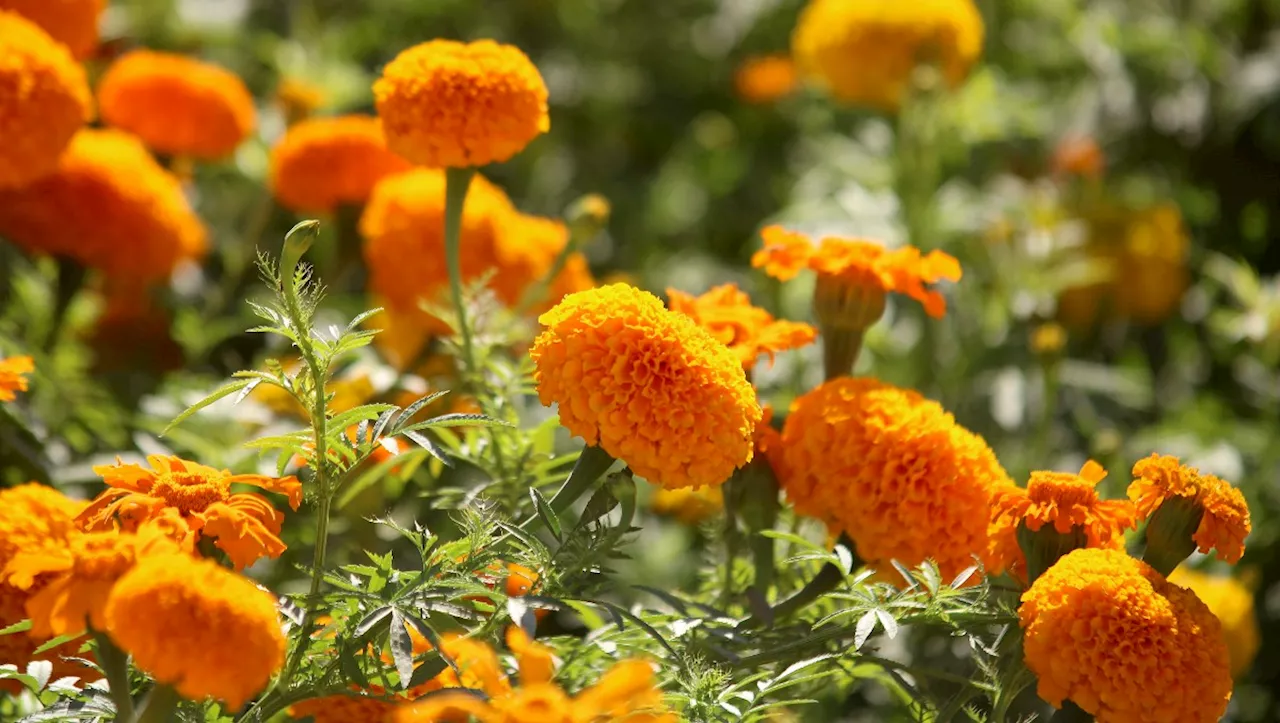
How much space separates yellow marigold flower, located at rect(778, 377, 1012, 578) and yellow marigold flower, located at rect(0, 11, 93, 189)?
861mm

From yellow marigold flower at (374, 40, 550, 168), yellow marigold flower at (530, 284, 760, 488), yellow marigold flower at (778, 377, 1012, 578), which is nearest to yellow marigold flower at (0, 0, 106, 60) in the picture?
yellow marigold flower at (374, 40, 550, 168)

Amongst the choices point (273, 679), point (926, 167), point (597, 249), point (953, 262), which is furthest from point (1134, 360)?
point (273, 679)

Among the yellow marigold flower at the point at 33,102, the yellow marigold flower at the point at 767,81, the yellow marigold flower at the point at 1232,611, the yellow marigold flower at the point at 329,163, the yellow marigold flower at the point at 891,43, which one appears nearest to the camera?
the yellow marigold flower at the point at 33,102

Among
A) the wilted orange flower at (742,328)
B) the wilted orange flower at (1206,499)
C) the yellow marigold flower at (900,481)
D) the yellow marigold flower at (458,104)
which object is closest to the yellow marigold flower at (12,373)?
the yellow marigold flower at (458,104)

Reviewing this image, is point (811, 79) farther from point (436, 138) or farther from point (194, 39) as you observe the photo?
point (436, 138)

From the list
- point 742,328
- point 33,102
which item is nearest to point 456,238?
point 742,328

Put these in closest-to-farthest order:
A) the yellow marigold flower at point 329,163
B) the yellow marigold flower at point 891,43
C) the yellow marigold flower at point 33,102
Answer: the yellow marigold flower at point 33,102 → the yellow marigold flower at point 329,163 → the yellow marigold flower at point 891,43

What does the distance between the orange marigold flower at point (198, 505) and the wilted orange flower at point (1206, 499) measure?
63 centimetres

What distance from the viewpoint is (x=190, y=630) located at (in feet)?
2.54

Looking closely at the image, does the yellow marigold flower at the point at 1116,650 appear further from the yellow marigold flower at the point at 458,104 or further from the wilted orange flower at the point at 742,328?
the yellow marigold flower at the point at 458,104

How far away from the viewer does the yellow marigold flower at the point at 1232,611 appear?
1.60 m

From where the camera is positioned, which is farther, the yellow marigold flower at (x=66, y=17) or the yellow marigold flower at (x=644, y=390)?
the yellow marigold flower at (x=66, y=17)

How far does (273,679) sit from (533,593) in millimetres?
186

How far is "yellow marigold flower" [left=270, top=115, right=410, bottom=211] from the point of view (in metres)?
1.83
